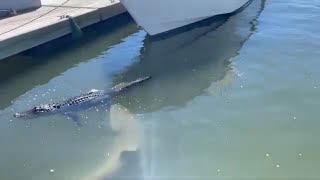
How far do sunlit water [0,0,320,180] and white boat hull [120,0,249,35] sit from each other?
0.33 meters

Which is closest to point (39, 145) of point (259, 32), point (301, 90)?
point (301, 90)

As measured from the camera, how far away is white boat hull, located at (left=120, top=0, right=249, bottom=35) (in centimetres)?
1143

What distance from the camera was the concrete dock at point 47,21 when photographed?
33.0ft

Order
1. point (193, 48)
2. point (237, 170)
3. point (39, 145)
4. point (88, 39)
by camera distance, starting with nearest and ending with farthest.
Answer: point (237, 170) < point (39, 145) < point (193, 48) < point (88, 39)

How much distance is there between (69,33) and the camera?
1140 cm

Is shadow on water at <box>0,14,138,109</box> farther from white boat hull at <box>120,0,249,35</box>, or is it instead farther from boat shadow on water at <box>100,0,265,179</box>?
boat shadow on water at <box>100,0,265,179</box>

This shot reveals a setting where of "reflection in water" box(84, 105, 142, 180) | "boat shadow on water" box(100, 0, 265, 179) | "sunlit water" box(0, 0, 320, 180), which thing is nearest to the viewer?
"reflection in water" box(84, 105, 142, 180)

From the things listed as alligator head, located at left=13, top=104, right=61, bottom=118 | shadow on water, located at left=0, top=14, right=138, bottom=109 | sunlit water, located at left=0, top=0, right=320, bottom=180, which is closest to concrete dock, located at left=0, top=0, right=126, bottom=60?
shadow on water, located at left=0, top=14, right=138, bottom=109

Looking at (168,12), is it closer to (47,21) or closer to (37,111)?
(47,21)

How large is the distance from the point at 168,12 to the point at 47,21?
2926 mm

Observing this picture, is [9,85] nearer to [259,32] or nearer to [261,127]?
[261,127]

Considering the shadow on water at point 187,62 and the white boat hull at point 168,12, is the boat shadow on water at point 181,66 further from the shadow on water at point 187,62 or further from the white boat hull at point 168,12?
the white boat hull at point 168,12

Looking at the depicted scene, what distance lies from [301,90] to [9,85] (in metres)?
5.65

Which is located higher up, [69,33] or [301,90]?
[69,33]
